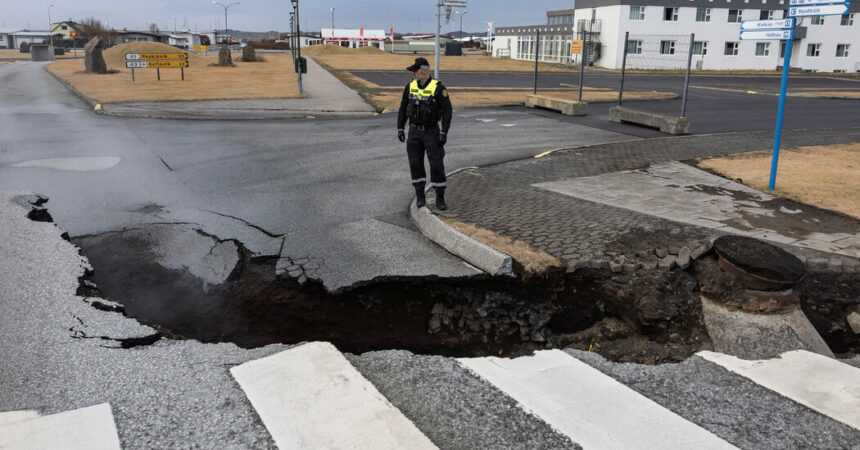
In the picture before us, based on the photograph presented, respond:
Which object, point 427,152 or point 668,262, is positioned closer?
point 668,262

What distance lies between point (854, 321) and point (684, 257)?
1504mm

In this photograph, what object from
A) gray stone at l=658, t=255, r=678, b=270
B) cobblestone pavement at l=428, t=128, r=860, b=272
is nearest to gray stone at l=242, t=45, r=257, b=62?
cobblestone pavement at l=428, t=128, r=860, b=272

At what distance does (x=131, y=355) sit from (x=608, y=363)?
338 centimetres

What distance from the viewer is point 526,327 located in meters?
5.41

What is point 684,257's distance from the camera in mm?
5895

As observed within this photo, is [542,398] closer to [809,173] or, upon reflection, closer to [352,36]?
[809,173]

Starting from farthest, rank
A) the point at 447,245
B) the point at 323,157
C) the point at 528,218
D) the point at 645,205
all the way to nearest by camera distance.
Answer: the point at 323,157 → the point at 645,205 → the point at 528,218 → the point at 447,245

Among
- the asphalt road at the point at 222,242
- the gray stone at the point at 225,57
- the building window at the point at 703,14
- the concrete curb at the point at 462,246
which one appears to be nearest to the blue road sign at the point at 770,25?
the asphalt road at the point at 222,242

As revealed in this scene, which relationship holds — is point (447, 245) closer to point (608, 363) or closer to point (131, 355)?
point (608, 363)

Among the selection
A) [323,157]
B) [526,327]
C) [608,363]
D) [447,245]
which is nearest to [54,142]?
[323,157]

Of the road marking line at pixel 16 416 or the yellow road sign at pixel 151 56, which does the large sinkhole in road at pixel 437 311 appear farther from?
the yellow road sign at pixel 151 56

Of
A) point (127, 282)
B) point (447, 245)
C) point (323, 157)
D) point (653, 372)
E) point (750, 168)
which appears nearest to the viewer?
point (653, 372)

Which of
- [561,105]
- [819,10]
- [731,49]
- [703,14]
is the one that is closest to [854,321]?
[819,10]

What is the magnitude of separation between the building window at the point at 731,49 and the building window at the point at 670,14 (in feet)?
19.8
